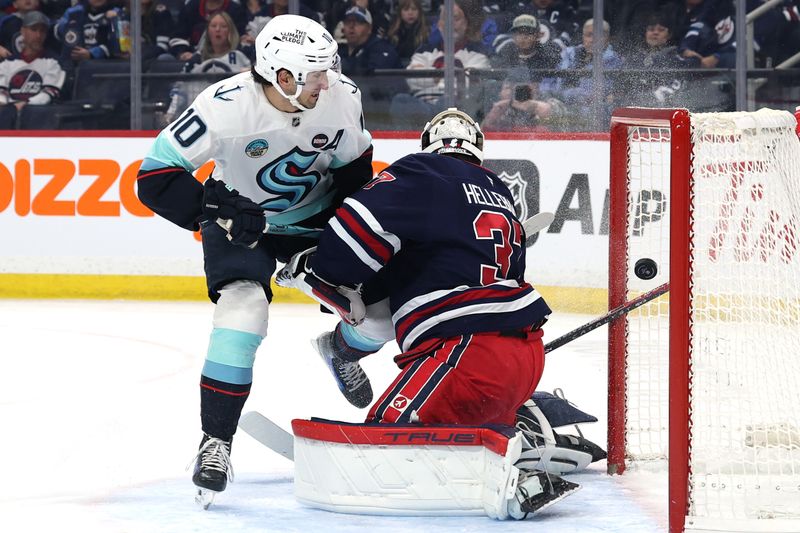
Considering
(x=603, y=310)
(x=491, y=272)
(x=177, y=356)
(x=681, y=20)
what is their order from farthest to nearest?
1. (x=681, y=20)
2. (x=603, y=310)
3. (x=177, y=356)
4. (x=491, y=272)

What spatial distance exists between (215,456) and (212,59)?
13.3ft

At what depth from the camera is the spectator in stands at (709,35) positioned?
561 centimetres

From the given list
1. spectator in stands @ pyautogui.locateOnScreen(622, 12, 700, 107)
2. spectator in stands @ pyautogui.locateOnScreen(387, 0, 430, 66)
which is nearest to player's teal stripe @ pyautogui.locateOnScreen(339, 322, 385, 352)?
spectator in stands @ pyautogui.locateOnScreen(622, 12, 700, 107)

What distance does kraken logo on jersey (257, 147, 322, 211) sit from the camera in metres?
2.57

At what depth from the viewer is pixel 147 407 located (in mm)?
3393

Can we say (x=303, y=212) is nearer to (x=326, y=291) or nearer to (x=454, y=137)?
(x=326, y=291)

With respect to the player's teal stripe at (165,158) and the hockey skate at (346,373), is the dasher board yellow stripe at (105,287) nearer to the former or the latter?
the hockey skate at (346,373)

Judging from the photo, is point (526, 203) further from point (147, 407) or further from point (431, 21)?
point (147, 407)

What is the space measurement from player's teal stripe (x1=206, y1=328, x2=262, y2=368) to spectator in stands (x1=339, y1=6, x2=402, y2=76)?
145 inches

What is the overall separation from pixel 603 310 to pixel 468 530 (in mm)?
3297

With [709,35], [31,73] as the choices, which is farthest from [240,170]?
[31,73]

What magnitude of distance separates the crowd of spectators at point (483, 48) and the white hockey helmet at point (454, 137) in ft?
10.3

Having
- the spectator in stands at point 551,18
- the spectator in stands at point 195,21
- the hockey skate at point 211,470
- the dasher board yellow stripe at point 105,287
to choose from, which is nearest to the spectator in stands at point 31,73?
the spectator in stands at point 195,21

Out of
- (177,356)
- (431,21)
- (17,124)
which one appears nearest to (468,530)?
(177,356)
